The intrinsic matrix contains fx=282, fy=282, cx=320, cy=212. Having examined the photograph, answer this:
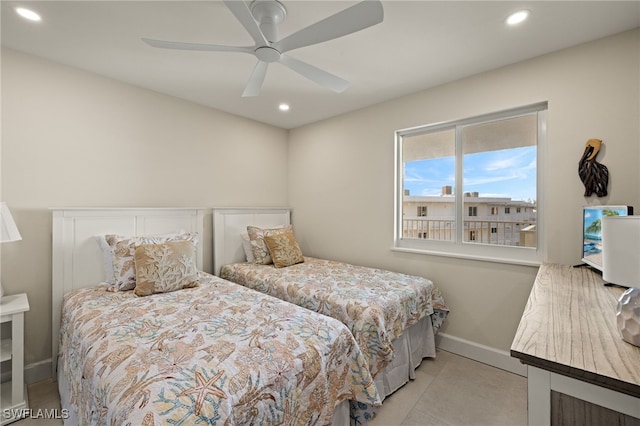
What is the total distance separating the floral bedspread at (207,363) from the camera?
0.99 metres

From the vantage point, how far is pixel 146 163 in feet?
9.02

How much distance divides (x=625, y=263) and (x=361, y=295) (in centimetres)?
147

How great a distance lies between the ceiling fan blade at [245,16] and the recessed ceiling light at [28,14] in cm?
142

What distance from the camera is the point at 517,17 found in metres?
1.73

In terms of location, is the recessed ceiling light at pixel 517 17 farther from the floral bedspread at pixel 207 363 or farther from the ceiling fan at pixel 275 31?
the floral bedspread at pixel 207 363

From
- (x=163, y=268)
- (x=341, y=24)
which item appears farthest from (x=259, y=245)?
(x=341, y=24)

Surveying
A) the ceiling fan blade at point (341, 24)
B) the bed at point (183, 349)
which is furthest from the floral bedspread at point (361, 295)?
the ceiling fan blade at point (341, 24)

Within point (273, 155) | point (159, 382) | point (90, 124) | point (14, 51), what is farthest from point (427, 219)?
point (14, 51)

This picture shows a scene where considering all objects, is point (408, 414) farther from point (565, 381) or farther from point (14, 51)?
point (14, 51)

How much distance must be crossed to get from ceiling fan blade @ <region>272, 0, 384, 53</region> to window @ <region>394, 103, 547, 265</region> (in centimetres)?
170

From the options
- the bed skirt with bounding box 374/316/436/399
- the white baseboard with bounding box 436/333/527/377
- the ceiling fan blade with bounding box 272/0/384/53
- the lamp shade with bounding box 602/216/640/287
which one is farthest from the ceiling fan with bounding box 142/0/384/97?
the white baseboard with bounding box 436/333/527/377

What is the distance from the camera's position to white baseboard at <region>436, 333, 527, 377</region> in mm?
2275

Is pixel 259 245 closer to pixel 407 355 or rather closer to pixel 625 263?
pixel 407 355

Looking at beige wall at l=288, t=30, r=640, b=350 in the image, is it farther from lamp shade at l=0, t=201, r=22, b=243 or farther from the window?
lamp shade at l=0, t=201, r=22, b=243
